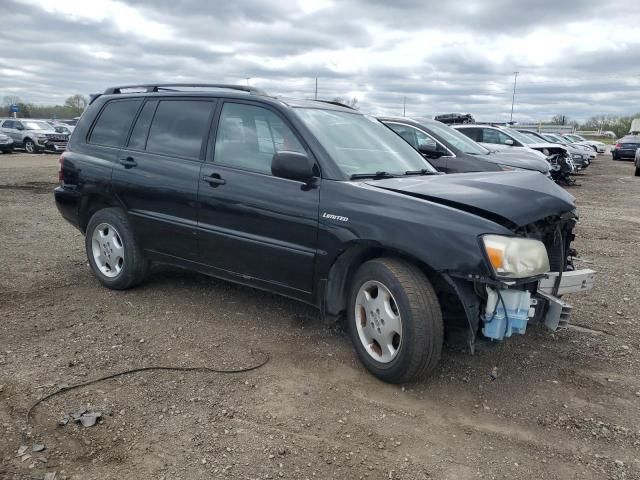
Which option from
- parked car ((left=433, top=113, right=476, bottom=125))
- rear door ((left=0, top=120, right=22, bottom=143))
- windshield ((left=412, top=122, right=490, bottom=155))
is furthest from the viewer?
rear door ((left=0, top=120, right=22, bottom=143))

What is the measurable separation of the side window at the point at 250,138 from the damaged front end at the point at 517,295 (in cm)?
159

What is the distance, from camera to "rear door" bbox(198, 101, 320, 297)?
388 cm

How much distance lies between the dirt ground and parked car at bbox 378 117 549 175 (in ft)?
12.7

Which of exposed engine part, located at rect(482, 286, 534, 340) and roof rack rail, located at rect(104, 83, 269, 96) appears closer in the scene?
exposed engine part, located at rect(482, 286, 534, 340)

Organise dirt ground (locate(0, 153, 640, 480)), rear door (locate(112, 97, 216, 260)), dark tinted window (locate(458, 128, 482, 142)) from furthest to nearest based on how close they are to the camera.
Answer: dark tinted window (locate(458, 128, 482, 142)), rear door (locate(112, 97, 216, 260)), dirt ground (locate(0, 153, 640, 480))

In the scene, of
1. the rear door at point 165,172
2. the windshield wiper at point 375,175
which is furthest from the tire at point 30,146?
the windshield wiper at point 375,175

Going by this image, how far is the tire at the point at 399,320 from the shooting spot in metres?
3.29

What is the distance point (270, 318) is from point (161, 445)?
72.4 inches

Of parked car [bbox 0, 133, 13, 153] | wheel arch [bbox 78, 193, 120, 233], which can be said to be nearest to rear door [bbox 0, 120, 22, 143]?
parked car [bbox 0, 133, 13, 153]

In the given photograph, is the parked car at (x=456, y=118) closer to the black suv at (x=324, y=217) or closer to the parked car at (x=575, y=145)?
the parked car at (x=575, y=145)

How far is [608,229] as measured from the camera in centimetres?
909

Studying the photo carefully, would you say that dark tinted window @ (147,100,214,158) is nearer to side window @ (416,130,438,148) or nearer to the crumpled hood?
the crumpled hood

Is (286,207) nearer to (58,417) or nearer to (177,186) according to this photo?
(177,186)

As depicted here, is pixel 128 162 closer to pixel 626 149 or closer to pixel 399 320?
pixel 399 320
